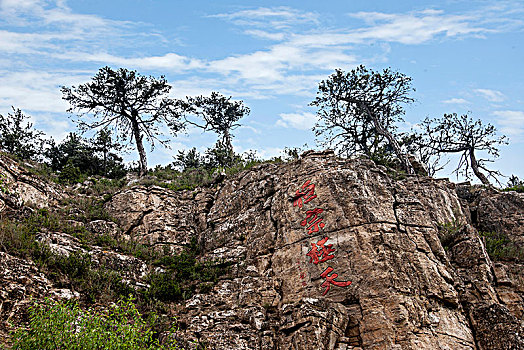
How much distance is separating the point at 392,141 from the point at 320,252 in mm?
12477

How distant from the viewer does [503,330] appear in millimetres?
11531

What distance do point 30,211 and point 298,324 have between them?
464 inches

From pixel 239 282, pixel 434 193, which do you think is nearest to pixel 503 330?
pixel 434 193

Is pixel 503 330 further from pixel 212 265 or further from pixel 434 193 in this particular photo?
pixel 212 265

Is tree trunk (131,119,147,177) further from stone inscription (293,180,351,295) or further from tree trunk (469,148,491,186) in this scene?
tree trunk (469,148,491,186)

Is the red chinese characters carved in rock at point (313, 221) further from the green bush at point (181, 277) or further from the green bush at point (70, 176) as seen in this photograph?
the green bush at point (70, 176)

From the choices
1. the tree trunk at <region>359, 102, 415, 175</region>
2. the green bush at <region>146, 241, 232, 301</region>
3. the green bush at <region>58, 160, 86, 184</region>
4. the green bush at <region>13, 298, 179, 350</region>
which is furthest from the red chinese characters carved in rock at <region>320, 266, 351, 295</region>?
the green bush at <region>58, 160, 86, 184</region>

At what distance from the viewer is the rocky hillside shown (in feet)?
38.3

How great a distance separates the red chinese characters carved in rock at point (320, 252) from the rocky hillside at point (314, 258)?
1.9 inches

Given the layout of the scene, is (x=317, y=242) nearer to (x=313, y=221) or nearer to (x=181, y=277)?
(x=313, y=221)

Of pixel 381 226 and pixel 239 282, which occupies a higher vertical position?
pixel 381 226

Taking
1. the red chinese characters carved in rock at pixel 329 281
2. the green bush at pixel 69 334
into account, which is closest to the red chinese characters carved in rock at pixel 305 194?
the red chinese characters carved in rock at pixel 329 281

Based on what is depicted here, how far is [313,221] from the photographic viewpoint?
48.3ft

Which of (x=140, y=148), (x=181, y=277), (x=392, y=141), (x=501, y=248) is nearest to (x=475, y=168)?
(x=392, y=141)
